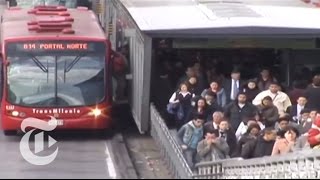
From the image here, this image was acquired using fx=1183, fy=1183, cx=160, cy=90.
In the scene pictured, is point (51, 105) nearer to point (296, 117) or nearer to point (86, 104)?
point (86, 104)

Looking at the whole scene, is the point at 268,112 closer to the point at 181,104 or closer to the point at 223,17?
the point at 181,104

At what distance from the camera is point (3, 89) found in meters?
26.4

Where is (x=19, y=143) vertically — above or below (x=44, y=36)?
below

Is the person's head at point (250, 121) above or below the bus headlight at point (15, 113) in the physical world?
above

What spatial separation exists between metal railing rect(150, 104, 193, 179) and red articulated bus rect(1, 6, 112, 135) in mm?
1850

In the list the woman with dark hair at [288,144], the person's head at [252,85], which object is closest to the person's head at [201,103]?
the person's head at [252,85]

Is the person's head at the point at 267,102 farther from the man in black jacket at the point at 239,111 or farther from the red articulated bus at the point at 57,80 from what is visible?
the red articulated bus at the point at 57,80

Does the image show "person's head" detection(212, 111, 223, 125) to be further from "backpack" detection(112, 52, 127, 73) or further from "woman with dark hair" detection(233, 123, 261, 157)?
"backpack" detection(112, 52, 127, 73)

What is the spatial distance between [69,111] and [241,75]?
4.20 meters

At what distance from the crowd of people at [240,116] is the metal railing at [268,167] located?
531mm

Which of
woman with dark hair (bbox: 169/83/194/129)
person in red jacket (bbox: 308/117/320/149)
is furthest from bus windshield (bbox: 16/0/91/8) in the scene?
person in red jacket (bbox: 308/117/320/149)

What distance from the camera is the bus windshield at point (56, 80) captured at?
26281mm

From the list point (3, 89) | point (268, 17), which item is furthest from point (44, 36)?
point (268, 17)

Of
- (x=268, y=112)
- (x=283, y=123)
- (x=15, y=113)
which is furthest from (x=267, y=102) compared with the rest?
(x=15, y=113)
